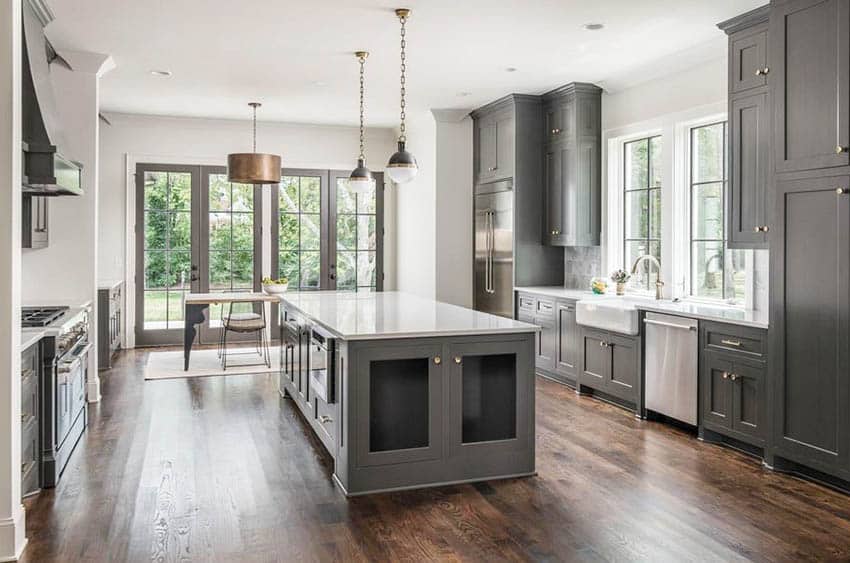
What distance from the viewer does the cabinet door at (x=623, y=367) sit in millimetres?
5336

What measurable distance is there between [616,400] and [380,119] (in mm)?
4678

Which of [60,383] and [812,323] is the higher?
[812,323]

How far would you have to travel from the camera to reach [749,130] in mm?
4562

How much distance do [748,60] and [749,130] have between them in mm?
434

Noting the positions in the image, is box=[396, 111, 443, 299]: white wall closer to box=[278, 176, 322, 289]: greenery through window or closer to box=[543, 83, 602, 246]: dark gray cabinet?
box=[278, 176, 322, 289]: greenery through window

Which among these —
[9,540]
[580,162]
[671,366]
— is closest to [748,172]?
[671,366]

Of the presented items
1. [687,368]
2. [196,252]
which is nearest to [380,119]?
[196,252]

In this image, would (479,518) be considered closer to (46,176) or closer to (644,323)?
(644,323)

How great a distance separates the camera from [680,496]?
12.0ft

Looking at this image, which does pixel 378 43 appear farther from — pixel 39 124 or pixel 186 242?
pixel 186 242

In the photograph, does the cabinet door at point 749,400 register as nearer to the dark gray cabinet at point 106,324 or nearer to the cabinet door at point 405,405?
the cabinet door at point 405,405

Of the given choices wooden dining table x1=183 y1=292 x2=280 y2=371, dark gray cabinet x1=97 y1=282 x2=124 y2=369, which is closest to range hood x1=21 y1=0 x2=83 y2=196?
wooden dining table x1=183 y1=292 x2=280 y2=371

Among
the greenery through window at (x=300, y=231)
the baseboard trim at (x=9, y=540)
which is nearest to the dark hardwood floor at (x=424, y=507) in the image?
the baseboard trim at (x=9, y=540)

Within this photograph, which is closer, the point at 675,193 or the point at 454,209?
the point at 675,193
